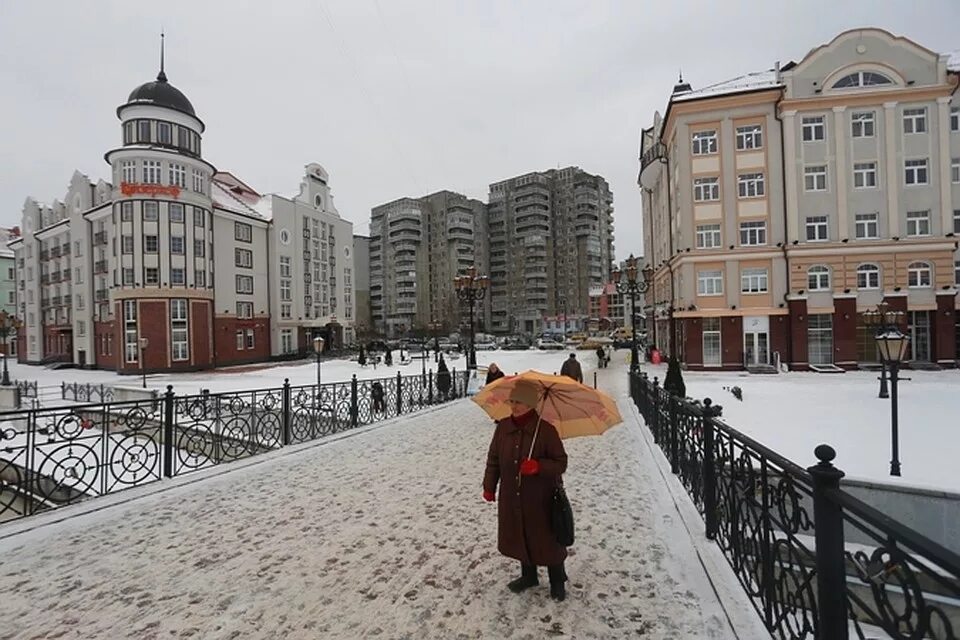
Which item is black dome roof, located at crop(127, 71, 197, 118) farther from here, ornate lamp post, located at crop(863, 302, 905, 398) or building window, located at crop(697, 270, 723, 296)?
ornate lamp post, located at crop(863, 302, 905, 398)

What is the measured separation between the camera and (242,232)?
39.3 m

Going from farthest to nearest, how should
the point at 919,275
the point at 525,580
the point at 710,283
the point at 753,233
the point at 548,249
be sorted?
the point at 548,249
the point at 710,283
the point at 753,233
the point at 919,275
the point at 525,580

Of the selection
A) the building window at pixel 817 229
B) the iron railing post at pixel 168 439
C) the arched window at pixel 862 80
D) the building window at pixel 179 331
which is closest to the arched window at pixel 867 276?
the building window at pixel 817 229

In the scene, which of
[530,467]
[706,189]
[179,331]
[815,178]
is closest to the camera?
[530,467]

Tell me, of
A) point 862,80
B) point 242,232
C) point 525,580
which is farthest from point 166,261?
point 862,80

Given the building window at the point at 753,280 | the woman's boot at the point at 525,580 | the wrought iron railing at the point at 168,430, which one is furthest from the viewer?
the building window at the point at 753,280

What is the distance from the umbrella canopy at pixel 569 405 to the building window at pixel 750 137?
1092 inches

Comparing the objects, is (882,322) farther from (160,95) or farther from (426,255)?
(426,255)

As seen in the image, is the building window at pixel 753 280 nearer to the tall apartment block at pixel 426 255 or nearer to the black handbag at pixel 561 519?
the black handbag at pixel 561 519

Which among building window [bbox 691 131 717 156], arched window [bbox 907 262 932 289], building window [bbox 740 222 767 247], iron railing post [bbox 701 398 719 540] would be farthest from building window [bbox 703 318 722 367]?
iron railing post [bbox 701 398 719 540]

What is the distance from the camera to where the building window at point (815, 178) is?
2530cm

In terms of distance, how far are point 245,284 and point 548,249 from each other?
2471 inches

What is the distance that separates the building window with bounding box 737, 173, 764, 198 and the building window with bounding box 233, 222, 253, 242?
117ft

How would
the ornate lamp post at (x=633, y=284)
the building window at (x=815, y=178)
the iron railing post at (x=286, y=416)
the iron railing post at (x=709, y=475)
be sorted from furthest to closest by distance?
the building window at (x=815, y=178) → the ornate lamp post at (x=633, y=284) → the iron railing post at (x=286, y=416) → the iron railing post at (x=709, y=475)
